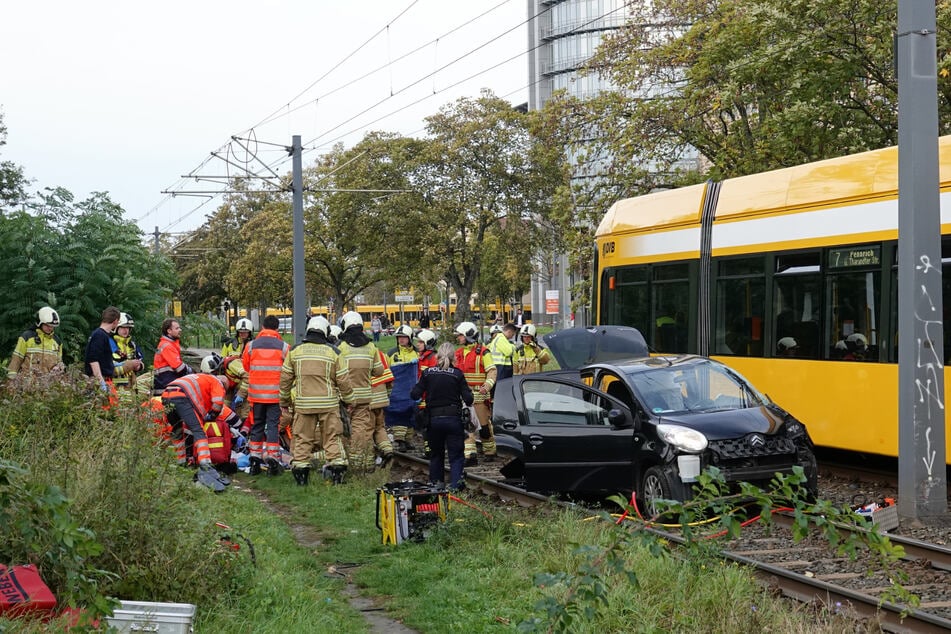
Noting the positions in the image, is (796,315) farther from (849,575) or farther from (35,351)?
(35,351)

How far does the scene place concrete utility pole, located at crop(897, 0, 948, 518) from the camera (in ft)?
32.6

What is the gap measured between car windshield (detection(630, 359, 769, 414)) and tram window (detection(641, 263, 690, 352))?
13.4 ft

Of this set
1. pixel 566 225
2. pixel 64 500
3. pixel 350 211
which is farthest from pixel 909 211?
pixel 350 211

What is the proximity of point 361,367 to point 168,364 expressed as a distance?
90.7 inches

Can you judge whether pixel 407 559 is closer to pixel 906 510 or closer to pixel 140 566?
pixel 140 566

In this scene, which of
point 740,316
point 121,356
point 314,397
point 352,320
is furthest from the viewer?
point 121,356

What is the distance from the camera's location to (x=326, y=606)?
7438mm

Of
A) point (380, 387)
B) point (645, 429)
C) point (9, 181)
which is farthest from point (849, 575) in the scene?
point (9, 181)

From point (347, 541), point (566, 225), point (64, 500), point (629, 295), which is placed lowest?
point (347, 541)

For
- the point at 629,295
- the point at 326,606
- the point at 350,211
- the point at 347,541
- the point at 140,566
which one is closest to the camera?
the point at 140,566

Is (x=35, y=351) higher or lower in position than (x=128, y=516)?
higher

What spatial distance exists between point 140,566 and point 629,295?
10.8 meters

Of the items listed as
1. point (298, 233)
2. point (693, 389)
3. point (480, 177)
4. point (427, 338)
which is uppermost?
point (480, 177)

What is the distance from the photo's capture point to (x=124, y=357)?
15.5 m
